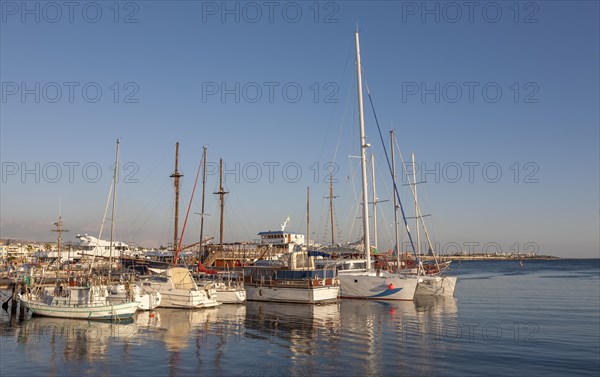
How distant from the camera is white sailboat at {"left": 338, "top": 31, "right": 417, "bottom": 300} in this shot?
160ft

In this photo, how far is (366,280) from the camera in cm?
5047

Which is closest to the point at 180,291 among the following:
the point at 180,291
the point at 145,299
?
the point at 180,291

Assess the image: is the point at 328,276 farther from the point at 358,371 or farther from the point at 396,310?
the point at 358,371

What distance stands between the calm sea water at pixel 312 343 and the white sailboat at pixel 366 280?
6.52m

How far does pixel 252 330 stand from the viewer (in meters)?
31.4

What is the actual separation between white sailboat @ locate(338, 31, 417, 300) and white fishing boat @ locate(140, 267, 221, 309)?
14.6m

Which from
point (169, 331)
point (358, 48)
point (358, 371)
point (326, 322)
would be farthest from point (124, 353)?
point (358, 48)

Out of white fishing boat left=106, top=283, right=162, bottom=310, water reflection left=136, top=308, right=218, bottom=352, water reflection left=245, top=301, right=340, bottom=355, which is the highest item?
white fishing boat left=106, top=283, right=162, bottom=310

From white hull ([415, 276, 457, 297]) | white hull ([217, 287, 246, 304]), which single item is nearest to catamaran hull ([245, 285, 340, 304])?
white hull ([217, 287, 246, 304])

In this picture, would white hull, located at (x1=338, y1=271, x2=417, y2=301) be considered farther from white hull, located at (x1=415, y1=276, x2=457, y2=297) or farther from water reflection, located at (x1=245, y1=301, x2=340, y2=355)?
water reflection, located at (x1=245, y1=301, x2=340, y2=355)

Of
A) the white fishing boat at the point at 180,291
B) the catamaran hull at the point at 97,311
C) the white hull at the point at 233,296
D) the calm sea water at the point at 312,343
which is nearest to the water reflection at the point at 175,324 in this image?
the calm sea water at the point at 312,343

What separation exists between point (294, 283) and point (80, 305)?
19528mm

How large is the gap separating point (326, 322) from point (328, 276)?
13961mm

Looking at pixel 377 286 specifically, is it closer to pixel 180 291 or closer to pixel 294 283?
pixel 294 283
